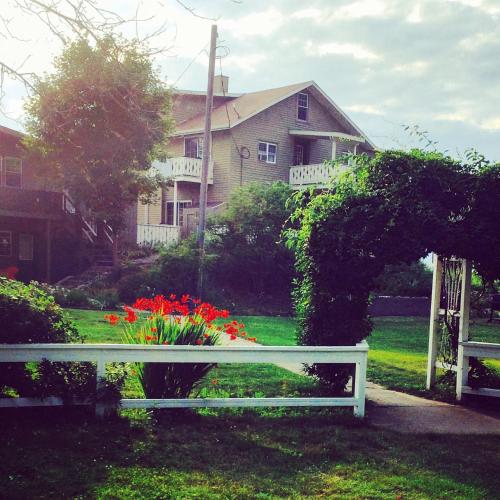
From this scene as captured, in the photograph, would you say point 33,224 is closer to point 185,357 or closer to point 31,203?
point 31,203

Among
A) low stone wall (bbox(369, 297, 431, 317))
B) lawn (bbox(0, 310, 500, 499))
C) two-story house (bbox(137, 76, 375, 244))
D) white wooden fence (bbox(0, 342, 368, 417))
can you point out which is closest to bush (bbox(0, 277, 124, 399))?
white wooden fence (bbox(0, 342, 368, 417))

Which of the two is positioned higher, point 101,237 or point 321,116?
point 321,116

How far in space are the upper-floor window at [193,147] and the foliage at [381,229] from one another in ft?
79.7

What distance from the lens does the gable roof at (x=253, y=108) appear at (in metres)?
30.4

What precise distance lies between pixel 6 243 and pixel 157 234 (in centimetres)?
667

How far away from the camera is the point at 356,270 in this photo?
8289 millimetres

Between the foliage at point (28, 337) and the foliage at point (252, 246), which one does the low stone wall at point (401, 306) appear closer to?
the foliage at point (252, 246)

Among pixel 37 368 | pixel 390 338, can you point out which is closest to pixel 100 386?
pixel 37 368

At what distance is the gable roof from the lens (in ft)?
99.7

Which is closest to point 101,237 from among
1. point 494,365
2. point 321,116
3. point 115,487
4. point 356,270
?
point 321,116

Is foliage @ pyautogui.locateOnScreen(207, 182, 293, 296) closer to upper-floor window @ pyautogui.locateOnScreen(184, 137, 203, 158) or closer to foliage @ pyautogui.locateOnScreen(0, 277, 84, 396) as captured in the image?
upper-floor window @ pyautogui.locateOnScreen(184, 137, 203, 158)

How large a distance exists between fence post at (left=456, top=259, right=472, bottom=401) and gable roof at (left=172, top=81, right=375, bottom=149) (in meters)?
21.5

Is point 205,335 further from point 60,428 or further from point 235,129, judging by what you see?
point 235,129

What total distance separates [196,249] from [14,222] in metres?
10.5
